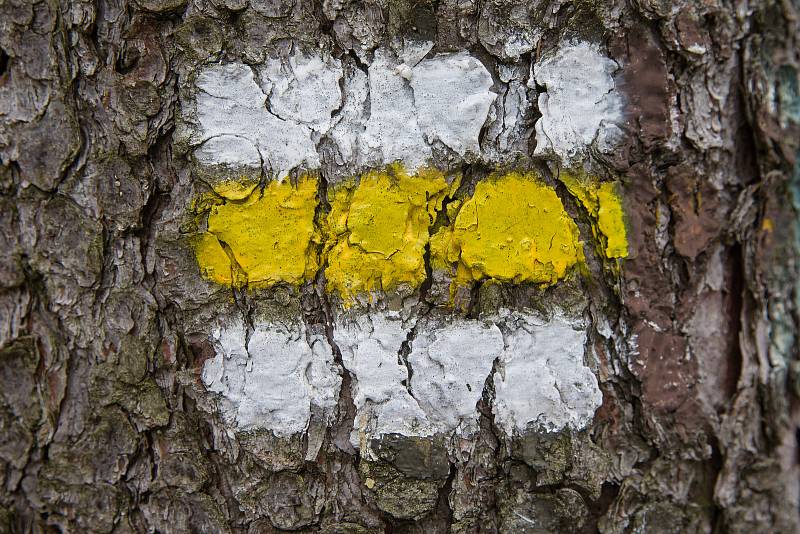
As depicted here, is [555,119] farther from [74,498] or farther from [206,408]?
[74,498]

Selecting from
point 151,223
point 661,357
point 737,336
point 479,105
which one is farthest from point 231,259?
point 737,336

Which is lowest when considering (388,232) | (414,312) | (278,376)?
(278,376)

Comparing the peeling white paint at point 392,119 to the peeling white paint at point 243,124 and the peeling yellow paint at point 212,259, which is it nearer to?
the peeling white paint at point 243,124

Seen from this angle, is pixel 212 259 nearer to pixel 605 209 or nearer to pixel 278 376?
pixel 278 376

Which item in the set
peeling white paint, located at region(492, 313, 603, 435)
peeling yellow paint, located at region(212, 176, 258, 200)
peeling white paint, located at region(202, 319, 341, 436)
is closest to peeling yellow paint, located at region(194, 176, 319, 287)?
peeling yellow paint, located at region(212, 176, 258, 200)

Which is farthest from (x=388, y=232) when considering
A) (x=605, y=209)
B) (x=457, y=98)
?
(x=605, y=209)

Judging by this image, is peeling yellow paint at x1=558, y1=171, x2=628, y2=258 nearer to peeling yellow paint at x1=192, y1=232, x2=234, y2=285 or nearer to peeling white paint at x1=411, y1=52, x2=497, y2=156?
peeling white paint at x1=411, y1=52, x2=497, y2=156
